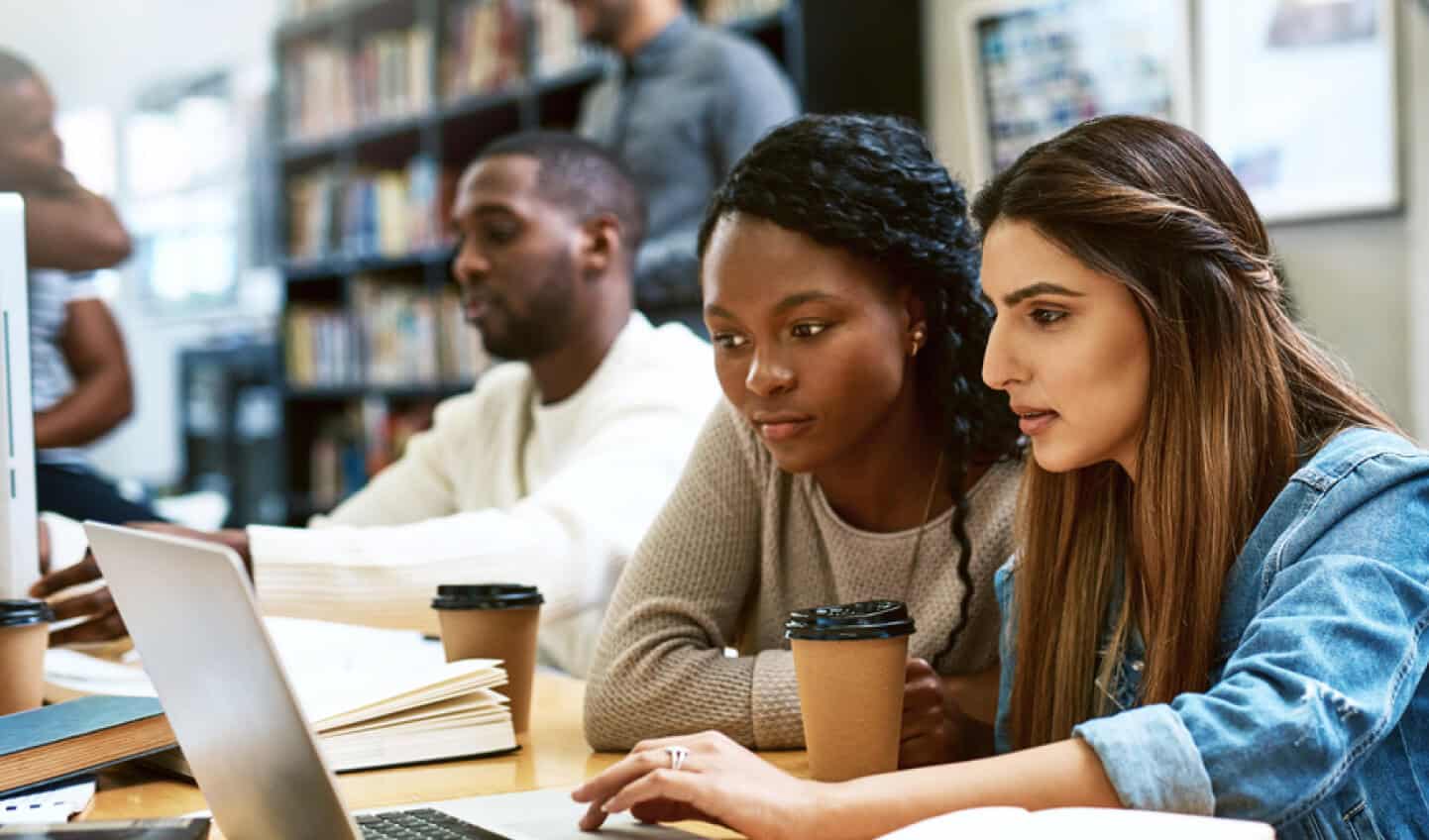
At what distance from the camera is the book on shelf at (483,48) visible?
471 centimetres

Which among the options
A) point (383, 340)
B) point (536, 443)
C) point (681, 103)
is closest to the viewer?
point (536, 443)

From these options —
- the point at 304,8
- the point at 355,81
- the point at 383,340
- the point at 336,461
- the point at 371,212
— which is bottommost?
the point at 336,461

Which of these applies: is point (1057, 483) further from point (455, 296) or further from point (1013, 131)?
point (455, 296)

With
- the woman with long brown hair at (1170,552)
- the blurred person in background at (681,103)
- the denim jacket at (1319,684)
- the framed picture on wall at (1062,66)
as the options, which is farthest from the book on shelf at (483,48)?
the denim jacket at (1319,684)

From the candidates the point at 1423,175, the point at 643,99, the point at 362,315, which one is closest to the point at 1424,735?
the point at 1423,175

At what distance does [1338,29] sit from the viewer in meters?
3.00

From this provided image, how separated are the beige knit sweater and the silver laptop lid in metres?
0.45

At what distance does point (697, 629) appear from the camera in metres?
1.37

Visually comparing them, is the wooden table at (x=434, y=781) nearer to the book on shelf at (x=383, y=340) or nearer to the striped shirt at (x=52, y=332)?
the striped shirt at (x=52, y=332)

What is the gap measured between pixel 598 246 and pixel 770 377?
46.5 inches

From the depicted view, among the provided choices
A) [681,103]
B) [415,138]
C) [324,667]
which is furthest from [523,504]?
[415,138]

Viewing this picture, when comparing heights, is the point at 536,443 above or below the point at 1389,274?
below

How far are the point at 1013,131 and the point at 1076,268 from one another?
8.85ft

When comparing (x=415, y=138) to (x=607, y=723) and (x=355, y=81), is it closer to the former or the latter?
(x=355, y=81)
